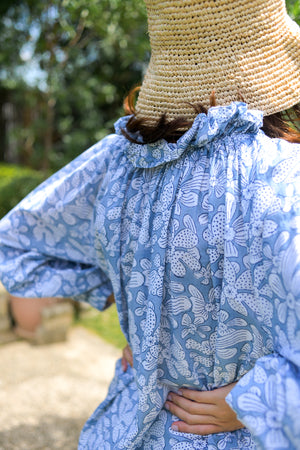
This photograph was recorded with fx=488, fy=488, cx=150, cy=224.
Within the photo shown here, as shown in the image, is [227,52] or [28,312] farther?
[28,312]

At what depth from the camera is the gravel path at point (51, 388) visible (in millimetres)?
3082

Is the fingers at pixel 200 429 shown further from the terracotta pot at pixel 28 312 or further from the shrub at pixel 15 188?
the shrub at pixel 15 188

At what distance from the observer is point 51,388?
11.8 feet

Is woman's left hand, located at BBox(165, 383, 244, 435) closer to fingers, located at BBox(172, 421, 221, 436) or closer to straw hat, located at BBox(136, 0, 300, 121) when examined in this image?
fingers, located at BBox(172, 421, 221, 436)

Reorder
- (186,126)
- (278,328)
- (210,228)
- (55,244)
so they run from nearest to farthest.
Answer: (278,328), (210,228), (186,126), (55,244)

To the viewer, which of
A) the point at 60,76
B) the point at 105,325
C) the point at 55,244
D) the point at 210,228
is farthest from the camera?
the point at 60,76

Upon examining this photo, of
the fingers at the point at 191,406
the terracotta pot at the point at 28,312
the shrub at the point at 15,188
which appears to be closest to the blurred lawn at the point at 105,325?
the terracotta pot at the point at 28,312

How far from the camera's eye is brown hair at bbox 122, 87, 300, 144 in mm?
1155

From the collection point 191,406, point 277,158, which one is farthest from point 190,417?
point 277,158

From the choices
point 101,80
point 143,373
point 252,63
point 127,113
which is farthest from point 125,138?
point 101,80

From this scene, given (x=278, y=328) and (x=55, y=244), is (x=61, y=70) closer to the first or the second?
(x=55, y=244)

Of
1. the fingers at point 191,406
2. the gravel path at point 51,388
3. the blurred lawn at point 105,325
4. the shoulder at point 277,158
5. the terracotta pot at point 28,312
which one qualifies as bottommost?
the blurred lawn at point 105,325

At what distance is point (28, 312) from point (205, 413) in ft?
10.6

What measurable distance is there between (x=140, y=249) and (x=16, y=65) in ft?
21.0
